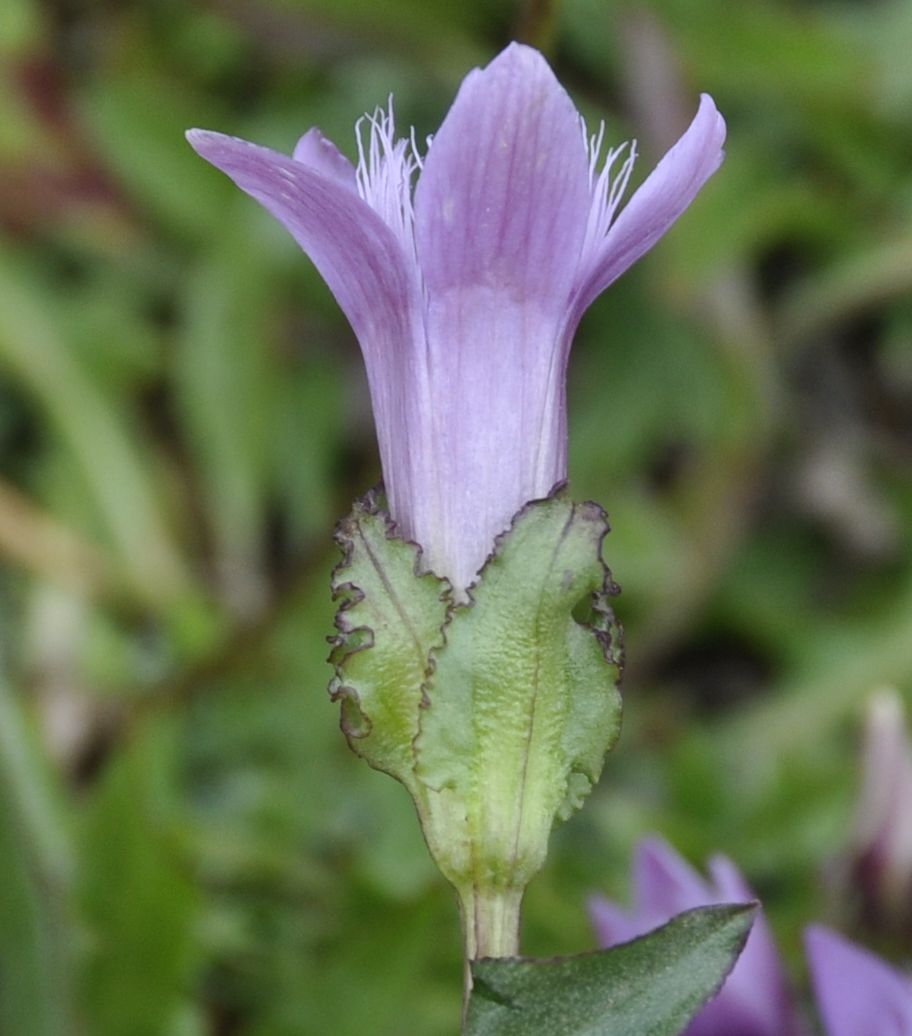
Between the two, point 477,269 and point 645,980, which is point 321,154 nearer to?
point 477,269

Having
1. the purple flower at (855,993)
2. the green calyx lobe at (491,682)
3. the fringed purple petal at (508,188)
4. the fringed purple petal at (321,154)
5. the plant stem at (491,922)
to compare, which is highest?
the fringed purple petal at (321,154)

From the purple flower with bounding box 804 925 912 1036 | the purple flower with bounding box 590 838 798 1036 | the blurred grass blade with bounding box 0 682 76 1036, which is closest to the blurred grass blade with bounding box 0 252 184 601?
the blurred grass blade with bounding box 0 682 76 1036

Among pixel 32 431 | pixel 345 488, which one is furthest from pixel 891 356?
pixel 32 431

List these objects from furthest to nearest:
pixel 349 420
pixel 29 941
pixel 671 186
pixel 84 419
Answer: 1. pixel 349 420
2. pixel 84 419
3. pixel 29 941
4. pixel 671 186

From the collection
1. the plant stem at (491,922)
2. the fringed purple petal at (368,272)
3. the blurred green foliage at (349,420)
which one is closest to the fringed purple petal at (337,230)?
the fringed purple petal at (368,272)

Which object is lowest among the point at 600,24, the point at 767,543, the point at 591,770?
the point at 591,770

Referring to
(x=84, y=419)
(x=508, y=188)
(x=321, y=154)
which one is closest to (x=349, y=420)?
(x=84, y=419)

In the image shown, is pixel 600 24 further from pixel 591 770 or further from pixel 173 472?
pixel 591 770

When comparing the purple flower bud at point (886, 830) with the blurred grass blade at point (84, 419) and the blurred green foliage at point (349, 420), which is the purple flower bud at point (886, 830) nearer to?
the blurred green foliage at point (349, 420)
